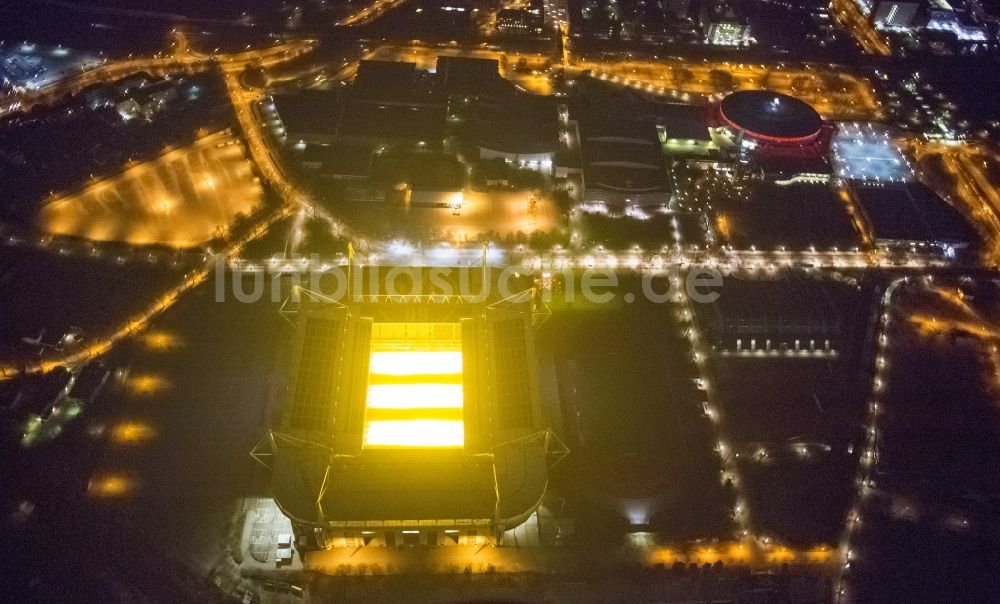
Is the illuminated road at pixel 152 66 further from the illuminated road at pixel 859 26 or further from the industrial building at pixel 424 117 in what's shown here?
the illuminated road at pixel 859 26

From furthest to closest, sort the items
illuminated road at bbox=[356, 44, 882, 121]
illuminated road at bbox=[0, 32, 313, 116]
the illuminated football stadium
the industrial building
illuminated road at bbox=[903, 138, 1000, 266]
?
illuminated road at bbox=[356, 44, 882, 121], illuminated road at bbox=[0, 32, 313, 116], the industrial building, illuminated road at bbox=[903, 138, 1000, 266], the illuminated football stadium

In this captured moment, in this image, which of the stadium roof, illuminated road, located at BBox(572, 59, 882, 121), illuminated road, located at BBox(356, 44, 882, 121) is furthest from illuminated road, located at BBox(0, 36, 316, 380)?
illuminated road, located at BBox(572, 59, 882, 121)

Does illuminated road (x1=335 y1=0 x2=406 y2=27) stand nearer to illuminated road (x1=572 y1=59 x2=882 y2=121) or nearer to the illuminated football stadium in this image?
illuminated road (x1=572 y1=59 x2=882 y2=121)

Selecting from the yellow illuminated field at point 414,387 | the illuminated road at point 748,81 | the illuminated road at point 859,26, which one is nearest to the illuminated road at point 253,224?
the yellow illuminated field at point 414,387

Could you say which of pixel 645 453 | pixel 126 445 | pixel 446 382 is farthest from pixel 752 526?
pixel 126 445

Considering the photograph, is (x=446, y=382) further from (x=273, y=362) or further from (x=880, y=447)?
(x=880, y=447)

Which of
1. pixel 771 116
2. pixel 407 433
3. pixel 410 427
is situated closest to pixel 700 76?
pixel 771 116
